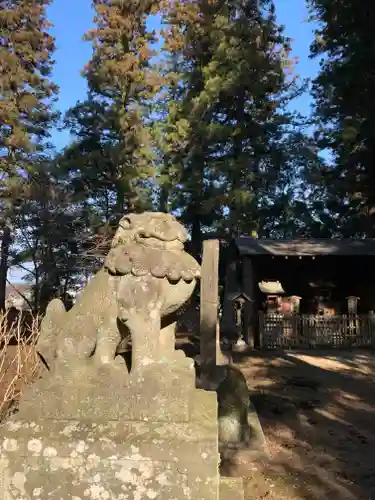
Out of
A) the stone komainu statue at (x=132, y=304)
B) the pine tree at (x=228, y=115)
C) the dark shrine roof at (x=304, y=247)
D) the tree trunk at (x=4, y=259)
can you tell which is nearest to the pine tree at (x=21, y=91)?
the tree trunk at (x=4, y=259)

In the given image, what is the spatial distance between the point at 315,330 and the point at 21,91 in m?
17.3

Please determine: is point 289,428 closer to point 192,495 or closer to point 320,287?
point 192,495

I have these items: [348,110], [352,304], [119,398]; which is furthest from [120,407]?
[348,110]

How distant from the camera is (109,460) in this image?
2127mm

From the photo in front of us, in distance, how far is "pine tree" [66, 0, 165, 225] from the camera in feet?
67.5

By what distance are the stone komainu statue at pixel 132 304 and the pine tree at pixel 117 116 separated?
704 inches

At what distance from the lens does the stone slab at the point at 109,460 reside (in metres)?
2.09

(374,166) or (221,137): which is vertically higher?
(221,137)

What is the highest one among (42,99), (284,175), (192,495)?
(42,99)

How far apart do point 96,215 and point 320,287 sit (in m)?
10.1

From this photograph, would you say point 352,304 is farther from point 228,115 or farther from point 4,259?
point 4,259

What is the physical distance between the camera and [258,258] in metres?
18.5

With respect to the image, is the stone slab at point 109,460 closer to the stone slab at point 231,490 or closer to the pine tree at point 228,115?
the stone slab at point 231,490

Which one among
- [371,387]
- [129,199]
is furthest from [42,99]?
[371,387]
